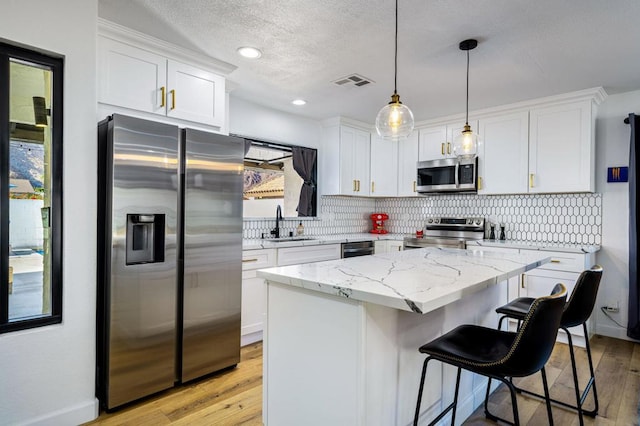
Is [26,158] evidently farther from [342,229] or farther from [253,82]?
[342,229]

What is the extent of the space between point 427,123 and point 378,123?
277cm

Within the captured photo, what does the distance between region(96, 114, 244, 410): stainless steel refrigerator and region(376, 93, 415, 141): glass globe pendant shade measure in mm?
1194

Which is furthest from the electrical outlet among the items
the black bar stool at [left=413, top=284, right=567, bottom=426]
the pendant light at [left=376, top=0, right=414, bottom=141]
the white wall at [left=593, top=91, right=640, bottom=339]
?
the pendant light at [left=376, top=0, right=414, bottom=141]

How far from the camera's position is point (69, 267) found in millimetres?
2031

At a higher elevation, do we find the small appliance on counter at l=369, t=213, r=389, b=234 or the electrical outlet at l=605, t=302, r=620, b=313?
the small appliance on counter at l=369, t=213, r=389, b=234

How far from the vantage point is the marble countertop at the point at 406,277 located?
1318 mm

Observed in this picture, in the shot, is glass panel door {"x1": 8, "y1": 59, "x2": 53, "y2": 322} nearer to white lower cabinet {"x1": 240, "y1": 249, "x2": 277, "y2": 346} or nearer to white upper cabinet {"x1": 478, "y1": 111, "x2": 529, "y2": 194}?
white lower cabinet {"x1": 240, "y1": 249, "x2": 277, "y2": 346}

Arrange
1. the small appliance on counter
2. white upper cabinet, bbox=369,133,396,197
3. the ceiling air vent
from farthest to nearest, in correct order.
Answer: the small appliance on counter < white upper cabinet, bbox=369,133,396,197 < the ceiling air vent

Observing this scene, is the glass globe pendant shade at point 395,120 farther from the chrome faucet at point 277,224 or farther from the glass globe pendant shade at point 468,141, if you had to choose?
the chrome faucet at point 277,224

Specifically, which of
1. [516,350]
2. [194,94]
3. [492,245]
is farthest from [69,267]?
[492,245]

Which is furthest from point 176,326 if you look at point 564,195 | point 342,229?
point 564,195

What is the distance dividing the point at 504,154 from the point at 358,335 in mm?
3384

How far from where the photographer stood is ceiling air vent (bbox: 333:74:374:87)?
3197 millimetres

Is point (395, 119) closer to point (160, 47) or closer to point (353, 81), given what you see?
point (353, 81)
